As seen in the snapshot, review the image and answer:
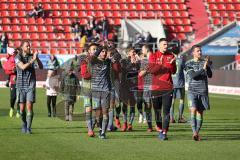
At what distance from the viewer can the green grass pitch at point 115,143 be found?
13.0 metres

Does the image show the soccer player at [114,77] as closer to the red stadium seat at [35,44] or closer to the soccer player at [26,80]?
the soccer player at [26,80]

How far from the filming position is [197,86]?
1598 centimetres

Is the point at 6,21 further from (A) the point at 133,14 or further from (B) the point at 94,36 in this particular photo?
(A) the point at 133,14

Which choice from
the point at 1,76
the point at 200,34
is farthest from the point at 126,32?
the point at 1,76

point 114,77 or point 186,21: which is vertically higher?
point 186,21

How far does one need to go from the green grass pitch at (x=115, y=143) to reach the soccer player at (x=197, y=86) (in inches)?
19.8

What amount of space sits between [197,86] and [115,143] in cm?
226

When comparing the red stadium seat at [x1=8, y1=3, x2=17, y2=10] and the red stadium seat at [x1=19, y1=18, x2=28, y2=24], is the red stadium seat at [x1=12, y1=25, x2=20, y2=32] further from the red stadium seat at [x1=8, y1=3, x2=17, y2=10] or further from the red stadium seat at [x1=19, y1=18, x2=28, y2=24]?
the red stadium seat at [x1=8, y1=3, x2=17, y2=10]

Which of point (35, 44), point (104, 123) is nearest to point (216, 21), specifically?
point (35, 44)

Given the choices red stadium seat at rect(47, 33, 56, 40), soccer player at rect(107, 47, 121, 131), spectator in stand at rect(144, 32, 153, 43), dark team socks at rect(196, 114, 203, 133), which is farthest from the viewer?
red stadium seat at rect(47, 33, 56, 40)

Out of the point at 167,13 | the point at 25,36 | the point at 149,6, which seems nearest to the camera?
the point at 25,36

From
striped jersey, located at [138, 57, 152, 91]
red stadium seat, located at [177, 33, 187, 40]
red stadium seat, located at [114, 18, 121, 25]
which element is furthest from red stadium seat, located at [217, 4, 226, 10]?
striped jersey, located at [138, 57, 152, 91]

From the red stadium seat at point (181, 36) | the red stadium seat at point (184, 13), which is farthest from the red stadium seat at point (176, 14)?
the red stadium seat at point (181, 36)

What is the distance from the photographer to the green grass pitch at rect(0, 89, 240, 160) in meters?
13.0
